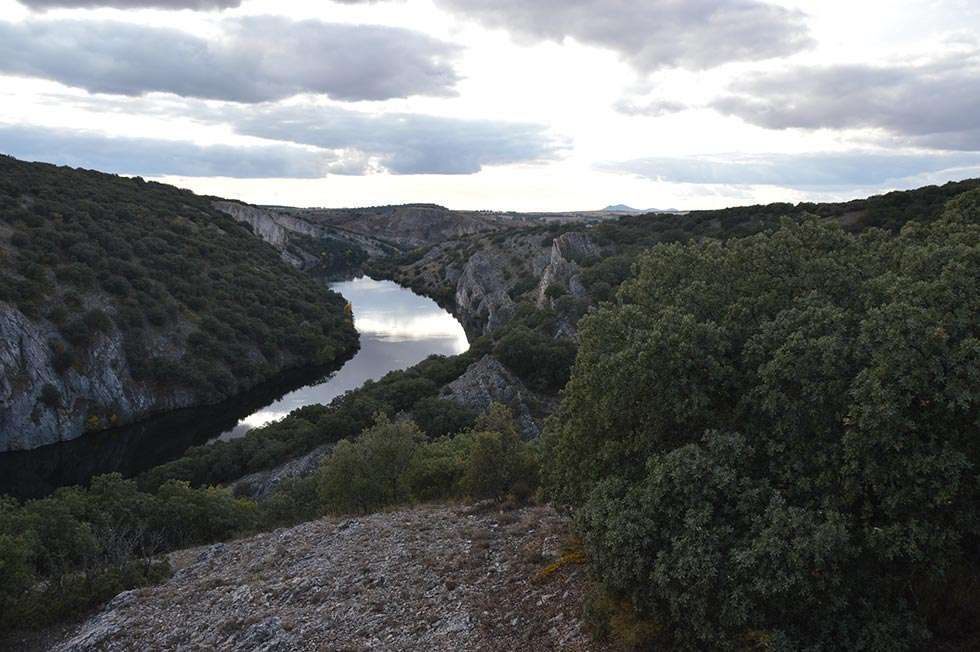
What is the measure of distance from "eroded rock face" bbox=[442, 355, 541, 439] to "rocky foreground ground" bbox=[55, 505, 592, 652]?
27.6m

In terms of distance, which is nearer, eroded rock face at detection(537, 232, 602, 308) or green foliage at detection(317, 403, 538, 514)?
green foliage at detection(317, 403, 538, 514)

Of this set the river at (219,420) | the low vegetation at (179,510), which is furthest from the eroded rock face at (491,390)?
the river at (219,420)

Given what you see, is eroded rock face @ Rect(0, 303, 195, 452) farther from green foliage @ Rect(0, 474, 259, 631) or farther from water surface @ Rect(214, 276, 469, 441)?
green foliage @ Rect(0, 474, 259, 631)

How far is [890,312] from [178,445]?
199ft

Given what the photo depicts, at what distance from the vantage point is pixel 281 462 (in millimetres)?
47938

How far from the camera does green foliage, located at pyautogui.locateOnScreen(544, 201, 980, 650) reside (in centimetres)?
1005

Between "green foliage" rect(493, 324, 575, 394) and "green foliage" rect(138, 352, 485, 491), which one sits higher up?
"green foliage" rect(493, 324, 575, 394)

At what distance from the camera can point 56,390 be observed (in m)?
60.5

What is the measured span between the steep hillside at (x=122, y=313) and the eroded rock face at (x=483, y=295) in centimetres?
1977

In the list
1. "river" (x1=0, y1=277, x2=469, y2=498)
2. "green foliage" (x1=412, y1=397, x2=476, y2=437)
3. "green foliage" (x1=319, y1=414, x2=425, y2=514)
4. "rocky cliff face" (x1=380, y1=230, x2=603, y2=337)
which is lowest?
"river" (x1=0, y1=277, x2=469, y2=498)

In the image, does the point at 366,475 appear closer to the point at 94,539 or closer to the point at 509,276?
the point at 94,539

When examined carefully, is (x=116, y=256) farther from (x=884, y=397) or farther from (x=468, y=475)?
(x=884, y=397)

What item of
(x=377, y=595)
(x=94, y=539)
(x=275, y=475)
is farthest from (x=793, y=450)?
(x=275, y=475)

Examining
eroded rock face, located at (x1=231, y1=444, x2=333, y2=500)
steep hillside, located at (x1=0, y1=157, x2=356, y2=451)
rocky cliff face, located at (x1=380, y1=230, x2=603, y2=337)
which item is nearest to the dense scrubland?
eroded rock face, located at (x1=231, y1=444, x2=333, y2=500)
